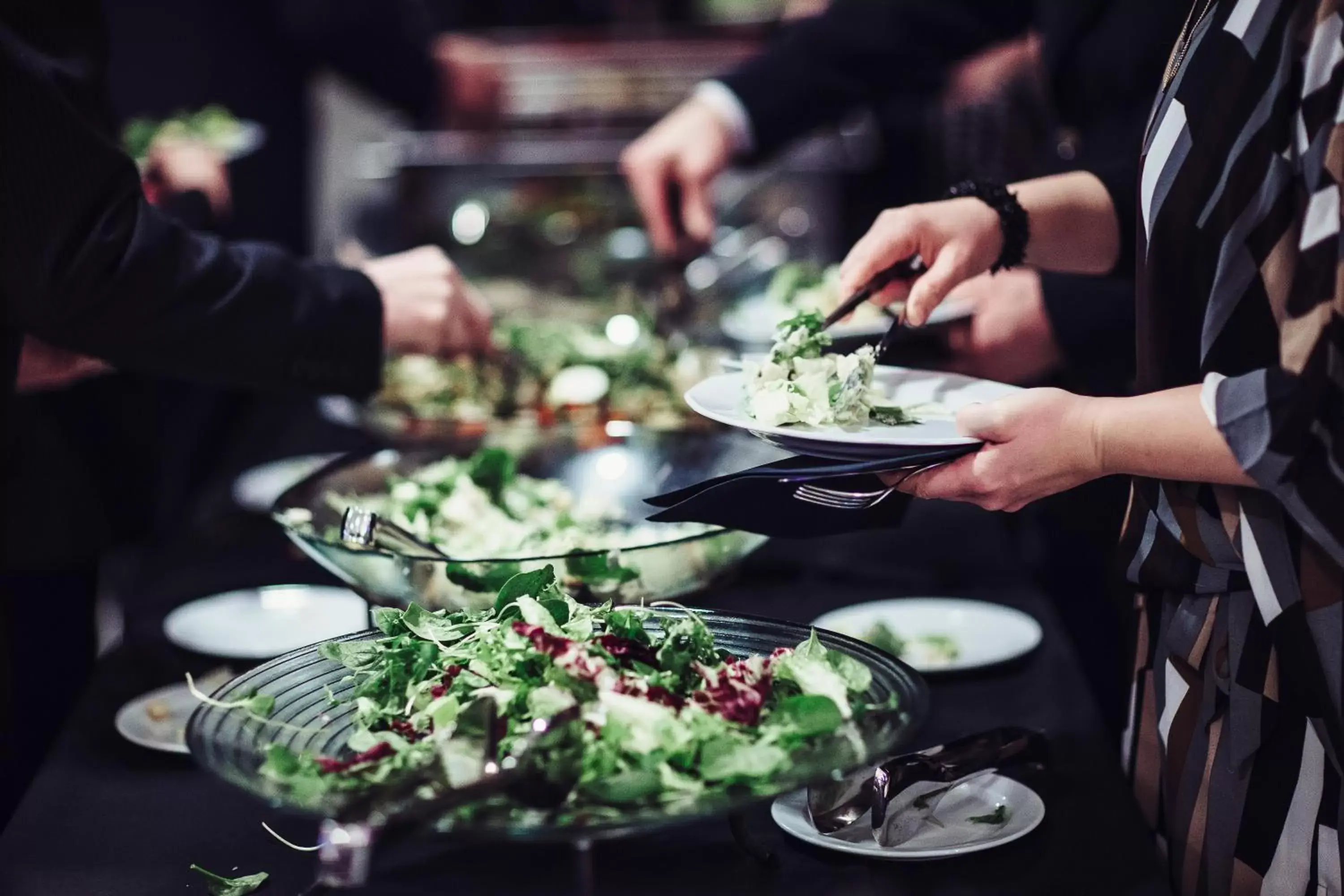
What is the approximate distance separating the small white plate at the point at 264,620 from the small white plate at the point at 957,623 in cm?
60

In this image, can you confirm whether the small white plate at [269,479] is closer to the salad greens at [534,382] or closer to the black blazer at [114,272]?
the salad greens at [534,382]

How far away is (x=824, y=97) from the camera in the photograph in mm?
3066

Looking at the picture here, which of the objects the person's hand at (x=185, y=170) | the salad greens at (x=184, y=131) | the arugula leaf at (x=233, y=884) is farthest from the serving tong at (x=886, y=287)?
the salad greens at (x=184, y=131)

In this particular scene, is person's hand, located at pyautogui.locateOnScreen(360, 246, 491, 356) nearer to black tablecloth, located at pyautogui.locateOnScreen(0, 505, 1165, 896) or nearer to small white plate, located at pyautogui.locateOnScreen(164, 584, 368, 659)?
small white plate, located at pyautogui.locateOnScreen(164, 584, 368, 659)

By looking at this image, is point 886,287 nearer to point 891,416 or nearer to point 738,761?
point 891,416

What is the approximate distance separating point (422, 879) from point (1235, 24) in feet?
3.30

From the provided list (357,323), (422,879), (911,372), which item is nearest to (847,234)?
(357,323)

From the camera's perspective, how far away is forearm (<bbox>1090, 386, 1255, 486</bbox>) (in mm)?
1174

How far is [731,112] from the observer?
3020mm

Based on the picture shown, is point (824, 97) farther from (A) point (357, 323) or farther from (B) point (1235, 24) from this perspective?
(B) point (1235, 24)

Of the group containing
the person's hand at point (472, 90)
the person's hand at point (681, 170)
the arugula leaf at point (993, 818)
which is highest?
the person's hand at point (472, 90)

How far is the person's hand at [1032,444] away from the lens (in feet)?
4.07

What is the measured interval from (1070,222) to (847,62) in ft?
4.76

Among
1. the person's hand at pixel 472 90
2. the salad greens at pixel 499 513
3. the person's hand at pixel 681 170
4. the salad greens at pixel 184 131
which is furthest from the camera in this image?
the person's hand at pixel 472 90
